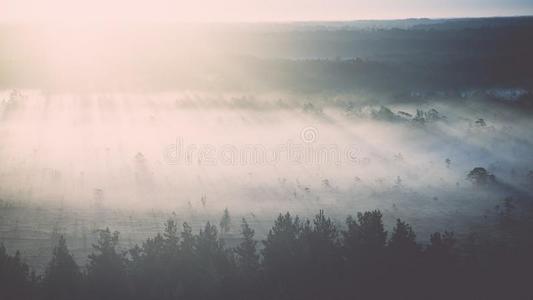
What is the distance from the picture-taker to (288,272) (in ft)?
107

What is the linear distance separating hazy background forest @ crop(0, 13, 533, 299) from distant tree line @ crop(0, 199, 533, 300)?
6.8 inches

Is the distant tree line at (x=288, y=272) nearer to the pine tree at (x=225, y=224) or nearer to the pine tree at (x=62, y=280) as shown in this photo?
the pine tree at (x=62, y=280)

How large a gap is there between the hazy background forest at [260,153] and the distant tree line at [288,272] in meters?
0.17

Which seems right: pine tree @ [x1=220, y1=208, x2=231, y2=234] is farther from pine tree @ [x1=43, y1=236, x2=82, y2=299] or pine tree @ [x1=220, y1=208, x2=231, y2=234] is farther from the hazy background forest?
pine tree @ [x1=43, y1=236, x2=82, y2=299]

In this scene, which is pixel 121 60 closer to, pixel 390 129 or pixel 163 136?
pixel 163 136

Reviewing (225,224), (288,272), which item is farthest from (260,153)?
(288,272)

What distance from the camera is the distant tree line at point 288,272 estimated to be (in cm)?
3028

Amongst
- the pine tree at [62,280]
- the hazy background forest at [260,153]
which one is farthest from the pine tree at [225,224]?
the pine tree at [62,280]

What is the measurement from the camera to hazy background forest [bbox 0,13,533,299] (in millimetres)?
34750

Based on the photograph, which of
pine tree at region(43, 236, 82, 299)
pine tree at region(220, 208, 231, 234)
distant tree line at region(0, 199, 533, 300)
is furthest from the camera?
pine tree at region(220, 208, 231, 234)

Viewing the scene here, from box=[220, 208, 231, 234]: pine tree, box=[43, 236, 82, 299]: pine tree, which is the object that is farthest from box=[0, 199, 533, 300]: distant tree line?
box=[220, 208, 231, 234]: pine tree

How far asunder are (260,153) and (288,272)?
2066 inches

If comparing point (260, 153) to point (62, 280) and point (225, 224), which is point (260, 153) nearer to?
point (225, 224)

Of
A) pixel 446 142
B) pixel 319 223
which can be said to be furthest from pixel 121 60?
pixel 319 223
